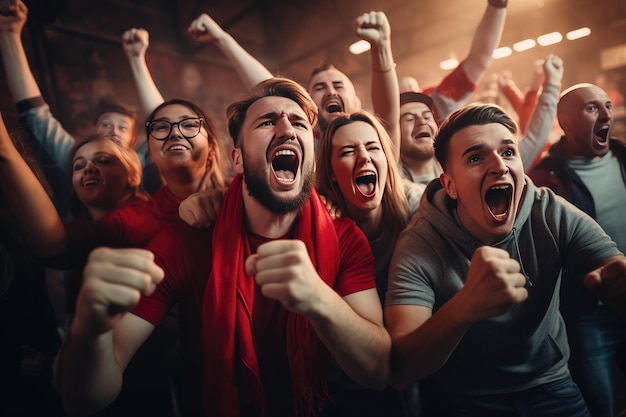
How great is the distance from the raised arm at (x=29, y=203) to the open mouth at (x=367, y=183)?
964mm

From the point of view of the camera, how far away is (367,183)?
3.68 ft

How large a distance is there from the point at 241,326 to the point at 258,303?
82 mm

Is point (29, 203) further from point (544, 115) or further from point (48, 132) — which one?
point (544, 115)

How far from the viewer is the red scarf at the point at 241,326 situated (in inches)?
36.5

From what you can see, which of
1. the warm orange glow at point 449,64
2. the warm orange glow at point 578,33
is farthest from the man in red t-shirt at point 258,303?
the warm orange glow at point 578,33

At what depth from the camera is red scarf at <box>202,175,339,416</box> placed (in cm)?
93

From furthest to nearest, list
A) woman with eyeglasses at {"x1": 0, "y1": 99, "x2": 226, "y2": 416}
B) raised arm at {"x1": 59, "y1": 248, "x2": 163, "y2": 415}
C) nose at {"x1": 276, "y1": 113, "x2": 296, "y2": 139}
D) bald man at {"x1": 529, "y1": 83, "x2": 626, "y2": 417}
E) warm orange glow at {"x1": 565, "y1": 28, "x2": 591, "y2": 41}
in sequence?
warm orange glow at {"x1": 565, "y1": 28, "x2": 591, "y2": 41}, bald man at {"x1": 529, "y1": 83, "x2": 626, "y2": 417}, woman with eyeglasses at {"x1": 0, "y1": 99, "x2": 226, "y2": 416}, nose at {"x1": 276, "y1": 113, "x2": 296, "y2": 139}, raised arm at {"x1": 59, "y1": 248, "x2": 163, "y2": 415}

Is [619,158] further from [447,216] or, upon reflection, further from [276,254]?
[276,254]

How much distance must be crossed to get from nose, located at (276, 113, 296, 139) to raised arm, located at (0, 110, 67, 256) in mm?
740

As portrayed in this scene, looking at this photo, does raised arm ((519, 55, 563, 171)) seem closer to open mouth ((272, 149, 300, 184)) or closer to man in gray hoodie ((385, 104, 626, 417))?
man in gray hoodie ((385, 104, 626, 417))

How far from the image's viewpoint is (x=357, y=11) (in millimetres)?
1318

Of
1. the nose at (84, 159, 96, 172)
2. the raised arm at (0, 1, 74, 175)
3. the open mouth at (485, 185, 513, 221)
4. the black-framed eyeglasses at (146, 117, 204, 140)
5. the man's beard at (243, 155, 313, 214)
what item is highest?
the raised arm at (0, 1, 74, 175)

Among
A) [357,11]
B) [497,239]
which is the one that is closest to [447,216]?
[497,239]

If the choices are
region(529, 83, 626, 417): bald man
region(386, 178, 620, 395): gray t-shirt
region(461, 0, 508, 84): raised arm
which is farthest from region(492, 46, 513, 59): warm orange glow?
region(386, 178, 620, 395): gray t-shirt
